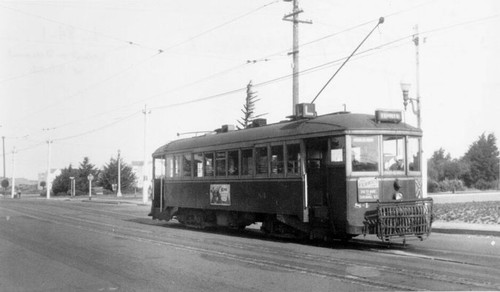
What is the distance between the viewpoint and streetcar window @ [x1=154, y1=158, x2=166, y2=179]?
2153 cm

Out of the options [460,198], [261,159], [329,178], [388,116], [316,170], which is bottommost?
[460,198]

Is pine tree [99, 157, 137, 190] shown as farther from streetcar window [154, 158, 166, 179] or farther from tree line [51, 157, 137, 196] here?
streetcar window [154, 158, 166, 179]

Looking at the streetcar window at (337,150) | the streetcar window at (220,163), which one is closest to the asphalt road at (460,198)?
the streetcar window at (220,163)


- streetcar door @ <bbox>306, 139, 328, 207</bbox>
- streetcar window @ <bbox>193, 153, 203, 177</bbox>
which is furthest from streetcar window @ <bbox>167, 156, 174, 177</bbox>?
streetcar door @ <bbox>306, 139, 328, 207</bbox>

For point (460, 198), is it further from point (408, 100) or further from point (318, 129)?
point (318, 129)

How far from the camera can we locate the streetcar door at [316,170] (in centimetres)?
1380

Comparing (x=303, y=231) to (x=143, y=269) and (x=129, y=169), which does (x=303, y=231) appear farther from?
(x=129, y=169)

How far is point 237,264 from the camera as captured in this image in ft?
34.1

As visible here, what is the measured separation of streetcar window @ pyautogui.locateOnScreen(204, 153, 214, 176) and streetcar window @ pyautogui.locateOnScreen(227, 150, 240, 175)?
1.06 meters

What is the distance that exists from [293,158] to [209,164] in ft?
14.9

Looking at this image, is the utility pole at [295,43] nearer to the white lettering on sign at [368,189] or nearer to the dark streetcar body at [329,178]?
the dark streetcar body at [329,178]

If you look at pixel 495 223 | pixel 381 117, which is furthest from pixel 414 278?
pixel 495 223

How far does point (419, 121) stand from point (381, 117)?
353 inches

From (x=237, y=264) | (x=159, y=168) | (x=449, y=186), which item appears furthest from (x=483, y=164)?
(x=237, y=264)
